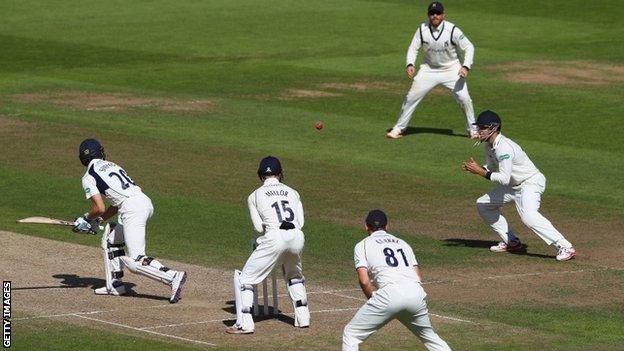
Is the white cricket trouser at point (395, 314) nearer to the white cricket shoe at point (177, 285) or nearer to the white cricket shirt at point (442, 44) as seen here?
the white cricket shoe at point (177, 285)

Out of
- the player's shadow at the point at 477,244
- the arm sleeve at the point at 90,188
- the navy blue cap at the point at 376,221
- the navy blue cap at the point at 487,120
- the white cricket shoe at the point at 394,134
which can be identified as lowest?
the player's shadow at the point at 477,244

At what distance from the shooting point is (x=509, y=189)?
63.6 ft

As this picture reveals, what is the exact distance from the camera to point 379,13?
42375mm

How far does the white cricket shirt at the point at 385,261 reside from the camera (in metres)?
13.3

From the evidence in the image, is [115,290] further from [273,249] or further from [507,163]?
[507,163]

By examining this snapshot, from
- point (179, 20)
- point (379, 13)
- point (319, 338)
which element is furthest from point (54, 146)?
point (379, 13)

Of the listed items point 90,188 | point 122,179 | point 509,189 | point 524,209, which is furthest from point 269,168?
point 509,189

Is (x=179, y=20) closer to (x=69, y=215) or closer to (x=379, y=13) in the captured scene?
(x=379, y=13)

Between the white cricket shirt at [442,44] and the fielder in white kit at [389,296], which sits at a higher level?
the white cricket shirt at [442,44]

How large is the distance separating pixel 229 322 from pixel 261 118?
13.4m

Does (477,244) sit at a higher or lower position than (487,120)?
lower

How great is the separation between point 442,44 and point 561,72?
8073 millimetres

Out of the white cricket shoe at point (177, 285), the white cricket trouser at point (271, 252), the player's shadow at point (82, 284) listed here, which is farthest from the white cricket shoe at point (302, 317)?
the player's shadow at point (82, 284)

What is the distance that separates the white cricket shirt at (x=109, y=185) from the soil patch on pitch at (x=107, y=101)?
1269 cm
